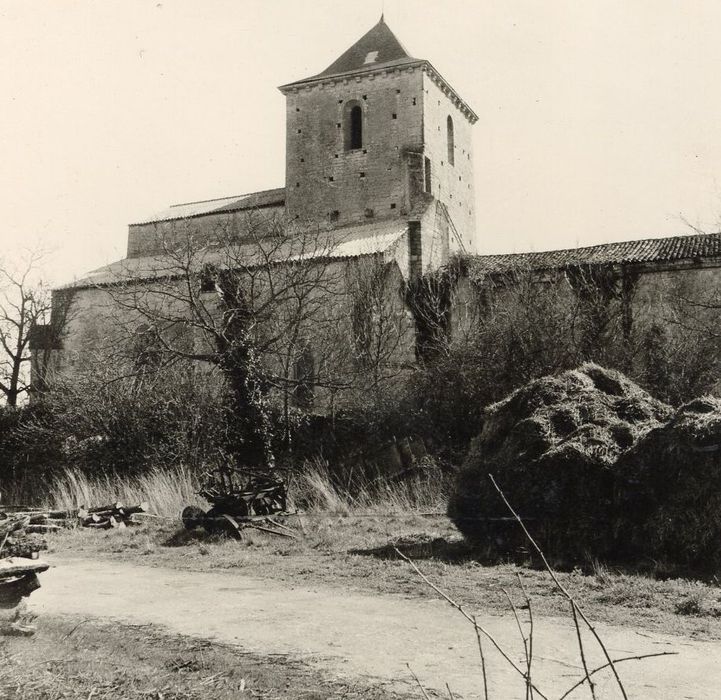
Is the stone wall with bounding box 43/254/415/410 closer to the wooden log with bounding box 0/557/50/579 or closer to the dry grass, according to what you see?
the wooden log with bounding box 0/557/50/579

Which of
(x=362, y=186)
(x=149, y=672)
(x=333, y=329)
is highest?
(x=362, y=186)

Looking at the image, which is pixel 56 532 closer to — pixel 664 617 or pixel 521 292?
pixel 664 617

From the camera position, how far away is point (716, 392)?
54.0 feet

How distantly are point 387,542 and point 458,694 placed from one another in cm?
572

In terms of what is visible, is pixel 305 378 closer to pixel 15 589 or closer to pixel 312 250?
pixel 312 250

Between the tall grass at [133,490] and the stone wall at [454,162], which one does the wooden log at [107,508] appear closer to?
the tall grass at [133,490]

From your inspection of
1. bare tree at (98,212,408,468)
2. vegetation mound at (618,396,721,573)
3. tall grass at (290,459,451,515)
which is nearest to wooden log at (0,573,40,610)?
vegetation mound at (618,396,721,573)

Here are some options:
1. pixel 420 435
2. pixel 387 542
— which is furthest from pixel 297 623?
pixel 420 435

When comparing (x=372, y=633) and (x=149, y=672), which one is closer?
(x=149, y=672)

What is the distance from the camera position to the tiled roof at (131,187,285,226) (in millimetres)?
36281

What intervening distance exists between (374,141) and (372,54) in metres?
4.97

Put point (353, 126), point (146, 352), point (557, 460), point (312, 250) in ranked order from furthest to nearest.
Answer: point (353, 126)
point (312, 250)
point (146, 352)
point (557, 460)

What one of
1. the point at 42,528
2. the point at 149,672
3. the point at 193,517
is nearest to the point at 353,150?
the point at 42,528

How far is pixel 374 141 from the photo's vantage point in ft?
Answer: 113
